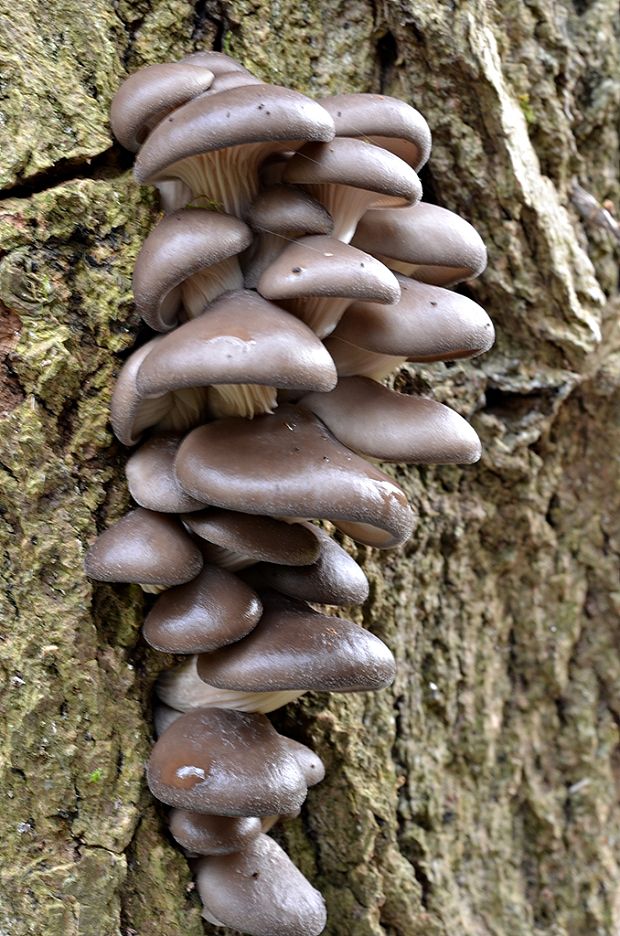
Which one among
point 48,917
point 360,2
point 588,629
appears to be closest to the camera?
point 48,917

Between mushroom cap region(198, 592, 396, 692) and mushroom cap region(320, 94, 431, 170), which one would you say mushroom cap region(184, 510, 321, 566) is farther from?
mushroom cap region(320, 94, 431, 170)

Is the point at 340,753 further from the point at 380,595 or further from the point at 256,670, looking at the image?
the point at 256,670

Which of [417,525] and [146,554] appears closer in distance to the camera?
[146,554]

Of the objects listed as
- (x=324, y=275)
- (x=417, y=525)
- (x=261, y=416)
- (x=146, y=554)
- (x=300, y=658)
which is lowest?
(x=417, y=525)

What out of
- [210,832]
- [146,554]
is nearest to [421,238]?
[146,554]

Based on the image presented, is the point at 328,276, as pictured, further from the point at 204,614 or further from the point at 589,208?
the point at 589,208

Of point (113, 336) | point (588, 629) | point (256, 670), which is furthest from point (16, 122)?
point (588, 629)
